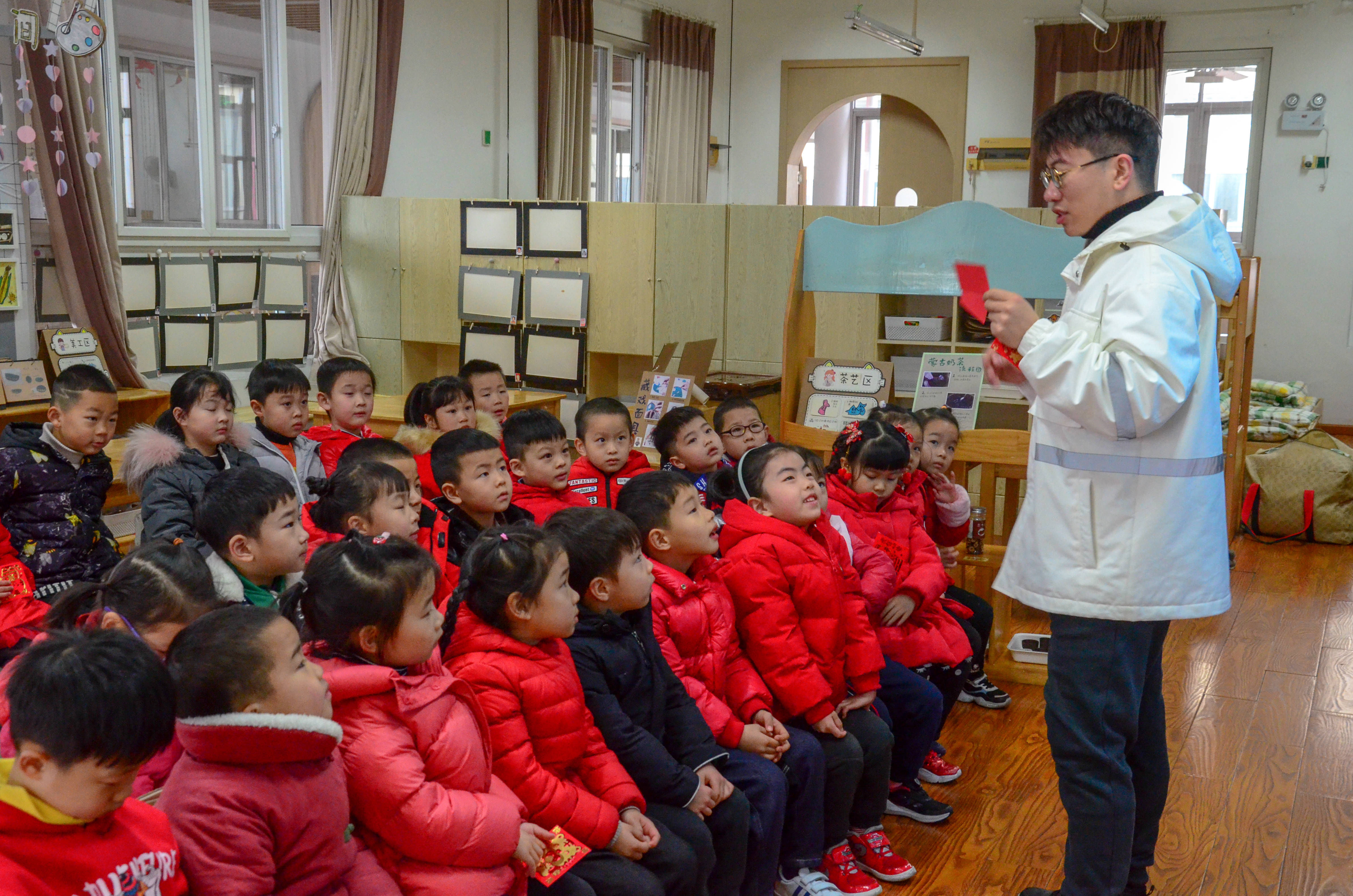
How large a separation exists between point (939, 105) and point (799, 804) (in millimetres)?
7751

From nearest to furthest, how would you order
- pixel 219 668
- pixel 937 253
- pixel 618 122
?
pixel 219 668
pixel 937 253
pixel 618 122

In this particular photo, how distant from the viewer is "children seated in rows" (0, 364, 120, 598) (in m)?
2.67

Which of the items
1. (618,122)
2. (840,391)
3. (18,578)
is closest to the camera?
(18,578)

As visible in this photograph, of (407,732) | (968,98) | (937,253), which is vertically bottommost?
(407,732)

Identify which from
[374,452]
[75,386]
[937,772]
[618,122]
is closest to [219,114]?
[75,386]

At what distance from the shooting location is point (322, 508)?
86.8 inches

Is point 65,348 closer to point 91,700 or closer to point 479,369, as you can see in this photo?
point 479,369

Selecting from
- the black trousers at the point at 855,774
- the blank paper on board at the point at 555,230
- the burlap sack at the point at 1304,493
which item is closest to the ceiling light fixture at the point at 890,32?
the blank paper on board at the point at 555,230

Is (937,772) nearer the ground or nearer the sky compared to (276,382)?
nearer the ground

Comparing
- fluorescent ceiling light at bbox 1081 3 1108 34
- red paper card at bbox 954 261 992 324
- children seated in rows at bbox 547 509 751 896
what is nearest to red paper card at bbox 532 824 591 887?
children seated in rows at bbox 547 509 751 896

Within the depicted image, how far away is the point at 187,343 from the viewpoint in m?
5.34

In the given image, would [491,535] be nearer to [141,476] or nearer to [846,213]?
[141,476]

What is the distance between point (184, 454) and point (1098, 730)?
2.17 meters

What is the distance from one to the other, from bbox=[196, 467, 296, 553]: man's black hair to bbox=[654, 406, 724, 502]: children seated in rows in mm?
1189
